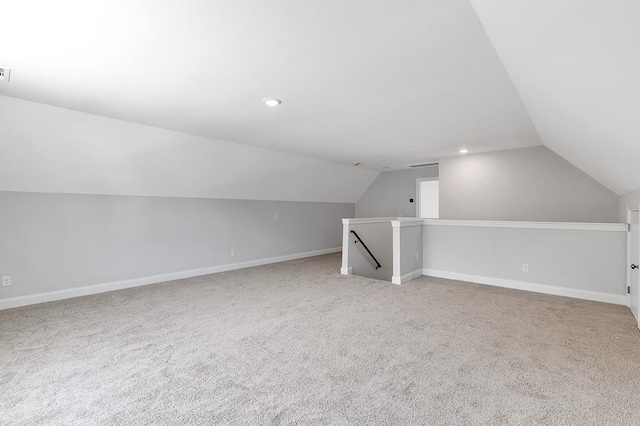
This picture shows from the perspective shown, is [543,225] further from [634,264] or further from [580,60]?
[580,60]

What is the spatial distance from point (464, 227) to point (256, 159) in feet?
12.1

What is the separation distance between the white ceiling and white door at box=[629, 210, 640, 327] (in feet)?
4.15

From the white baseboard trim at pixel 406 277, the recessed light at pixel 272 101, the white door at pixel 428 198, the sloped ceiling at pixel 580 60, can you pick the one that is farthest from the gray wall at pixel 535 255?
the recessed light at pixel 272 101

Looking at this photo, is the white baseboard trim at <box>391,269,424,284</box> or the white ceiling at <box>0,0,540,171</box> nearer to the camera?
the white ceiling at <box>0,0,540,171</box>

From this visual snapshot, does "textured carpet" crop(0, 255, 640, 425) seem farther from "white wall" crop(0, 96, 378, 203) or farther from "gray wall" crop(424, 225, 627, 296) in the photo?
"white wall" crop(0, 96, 378, 203)

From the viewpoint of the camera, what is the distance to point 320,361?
7.72ft

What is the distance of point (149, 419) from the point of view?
1706mm

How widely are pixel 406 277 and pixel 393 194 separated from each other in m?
3.54

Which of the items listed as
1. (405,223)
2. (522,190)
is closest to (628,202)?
(522,190)

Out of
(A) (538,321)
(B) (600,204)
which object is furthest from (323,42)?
(B) (600,204)

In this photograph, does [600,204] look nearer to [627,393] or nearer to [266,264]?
[627,393]

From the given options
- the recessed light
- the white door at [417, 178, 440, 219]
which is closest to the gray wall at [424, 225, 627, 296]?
the white door at [417, 178, 440, 219]

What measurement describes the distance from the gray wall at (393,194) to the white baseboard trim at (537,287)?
2.77 meters

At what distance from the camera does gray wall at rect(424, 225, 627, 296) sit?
3.86 meters
